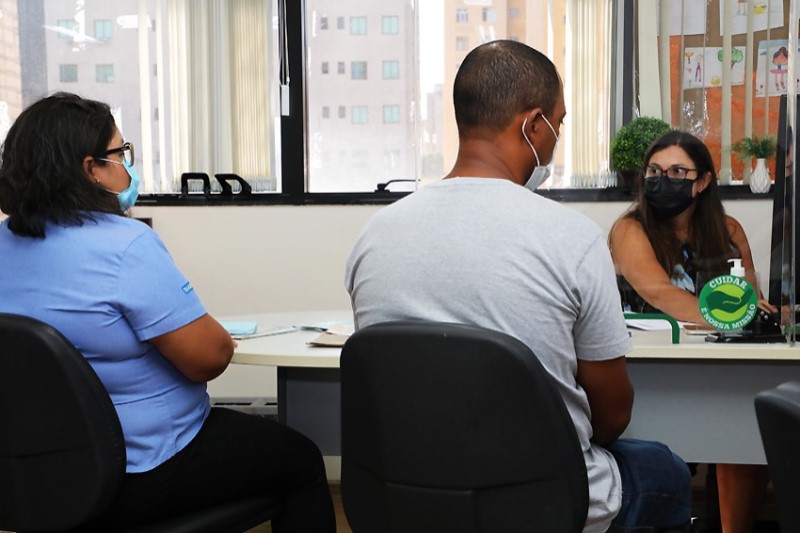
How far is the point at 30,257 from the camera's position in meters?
1.50

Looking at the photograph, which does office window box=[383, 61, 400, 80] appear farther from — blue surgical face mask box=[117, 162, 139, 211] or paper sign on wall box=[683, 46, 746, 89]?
blue surgical face mask box=[117, 162, 139, 211]

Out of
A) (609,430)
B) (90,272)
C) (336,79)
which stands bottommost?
(609,430)

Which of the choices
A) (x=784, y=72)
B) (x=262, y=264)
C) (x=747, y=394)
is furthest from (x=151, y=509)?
(x=262, y=264)

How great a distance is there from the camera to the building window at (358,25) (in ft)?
12.8

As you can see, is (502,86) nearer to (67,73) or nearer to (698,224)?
(698,224)

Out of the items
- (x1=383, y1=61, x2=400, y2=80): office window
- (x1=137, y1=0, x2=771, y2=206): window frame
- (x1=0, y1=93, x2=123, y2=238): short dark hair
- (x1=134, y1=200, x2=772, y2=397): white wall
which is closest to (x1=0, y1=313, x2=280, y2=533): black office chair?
(x1=0, y1=93, x2=123, y2=238): short dark hair

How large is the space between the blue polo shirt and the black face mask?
3.36ft

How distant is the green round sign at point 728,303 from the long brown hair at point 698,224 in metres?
0.03

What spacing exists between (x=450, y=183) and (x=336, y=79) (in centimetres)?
276

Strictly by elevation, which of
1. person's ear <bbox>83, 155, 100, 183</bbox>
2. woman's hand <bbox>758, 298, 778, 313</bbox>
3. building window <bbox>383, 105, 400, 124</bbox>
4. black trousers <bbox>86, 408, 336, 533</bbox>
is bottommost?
black trousers <bbox>86, 408, 336, 533</bbox>

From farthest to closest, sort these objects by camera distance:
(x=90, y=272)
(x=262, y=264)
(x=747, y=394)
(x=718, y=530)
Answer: (x=262, y=264), (x=718, y=530), (x=747, y=394), (x=90, y=272)

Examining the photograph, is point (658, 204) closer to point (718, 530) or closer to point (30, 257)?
point (718, 530)

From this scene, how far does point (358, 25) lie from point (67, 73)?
54.6 inches

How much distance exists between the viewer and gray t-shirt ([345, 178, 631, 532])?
1.21 m
